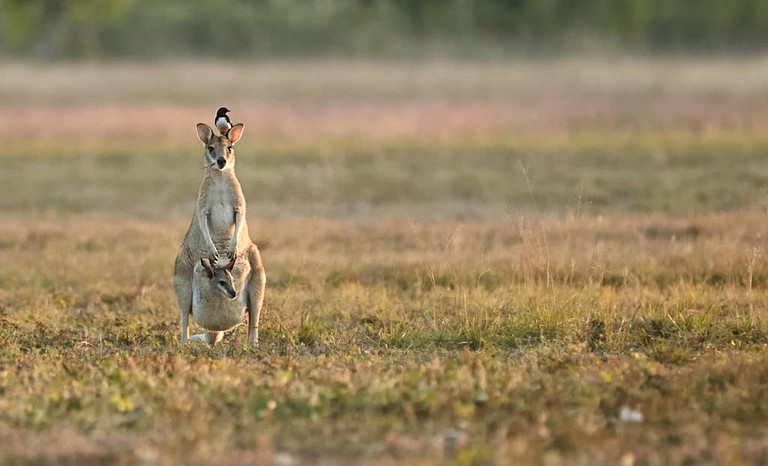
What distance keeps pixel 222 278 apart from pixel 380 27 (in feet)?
156

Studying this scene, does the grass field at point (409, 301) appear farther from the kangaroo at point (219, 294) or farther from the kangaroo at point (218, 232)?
the kangaroo at point (218, 232)

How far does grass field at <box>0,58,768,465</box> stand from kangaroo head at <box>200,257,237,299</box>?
434 millimetres

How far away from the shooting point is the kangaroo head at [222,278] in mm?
9423

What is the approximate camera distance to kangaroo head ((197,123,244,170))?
956 centimetres

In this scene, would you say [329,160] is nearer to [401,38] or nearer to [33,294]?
[33,294]

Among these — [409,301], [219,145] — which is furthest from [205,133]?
[409,301]

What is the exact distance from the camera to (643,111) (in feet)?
98.8

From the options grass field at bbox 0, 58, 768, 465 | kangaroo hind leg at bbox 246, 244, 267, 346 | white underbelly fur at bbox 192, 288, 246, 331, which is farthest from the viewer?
kangaroo hind leg at bbox 246, 244, 267, 346

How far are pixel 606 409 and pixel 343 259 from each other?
6026mm

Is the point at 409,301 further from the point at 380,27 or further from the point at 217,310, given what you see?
the point at 380,27

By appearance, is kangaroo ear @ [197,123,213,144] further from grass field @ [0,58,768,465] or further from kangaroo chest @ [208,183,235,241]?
grass field @ [0,58,768,465]

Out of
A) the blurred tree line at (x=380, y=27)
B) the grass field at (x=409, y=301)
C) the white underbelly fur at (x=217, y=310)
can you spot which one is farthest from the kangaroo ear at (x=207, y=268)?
the blurred tree line at (x=380, y=27)

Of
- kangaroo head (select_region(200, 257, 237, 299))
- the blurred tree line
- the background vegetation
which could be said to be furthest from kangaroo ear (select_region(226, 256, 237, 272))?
the blurred tree line

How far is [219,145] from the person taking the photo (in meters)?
9.60
